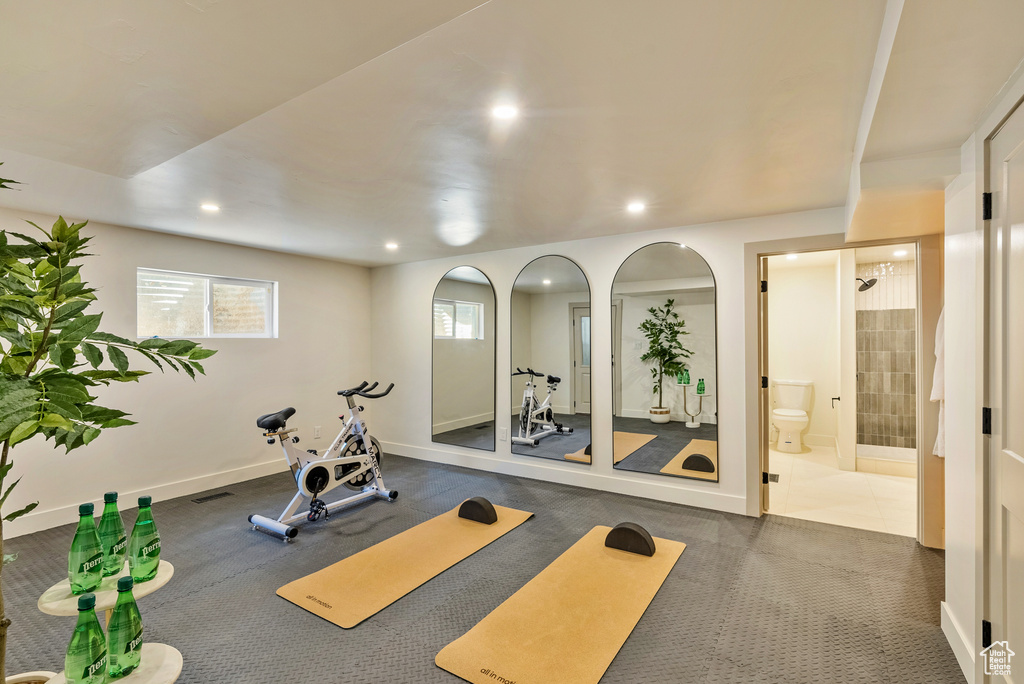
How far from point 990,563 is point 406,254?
4.81m

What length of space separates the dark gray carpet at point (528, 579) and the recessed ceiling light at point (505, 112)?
Answer: 2.34m

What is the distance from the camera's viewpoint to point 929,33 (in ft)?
4.19

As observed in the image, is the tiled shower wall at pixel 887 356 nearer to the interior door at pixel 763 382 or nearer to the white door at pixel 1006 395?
the interior door at pixel 763 382

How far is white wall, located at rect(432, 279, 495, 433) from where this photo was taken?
5164 millimetres

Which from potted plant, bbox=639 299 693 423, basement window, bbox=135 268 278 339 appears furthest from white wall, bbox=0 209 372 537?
potted plant, bbox=639 299 693 423

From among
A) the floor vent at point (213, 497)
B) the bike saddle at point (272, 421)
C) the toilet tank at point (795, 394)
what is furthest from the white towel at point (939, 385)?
the floor vent at point (213, 497)

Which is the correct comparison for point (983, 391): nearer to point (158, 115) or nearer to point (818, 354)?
point (158, 115)

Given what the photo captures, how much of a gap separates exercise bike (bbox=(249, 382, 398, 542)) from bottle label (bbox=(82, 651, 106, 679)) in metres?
2.44

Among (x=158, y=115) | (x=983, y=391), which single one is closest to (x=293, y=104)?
(x=158, y=115)

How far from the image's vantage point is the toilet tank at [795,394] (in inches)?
227

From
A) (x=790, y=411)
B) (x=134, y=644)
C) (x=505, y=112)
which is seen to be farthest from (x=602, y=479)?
(x=134, y=644)

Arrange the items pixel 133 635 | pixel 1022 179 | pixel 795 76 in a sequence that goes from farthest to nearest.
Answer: pixel 795 76 → pixel 1022 179 → pixel 133 635

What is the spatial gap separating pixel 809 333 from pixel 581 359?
3330mm

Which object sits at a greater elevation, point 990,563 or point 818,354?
point 818,354
